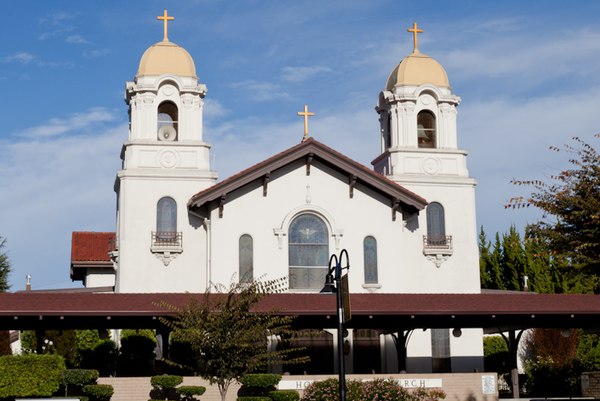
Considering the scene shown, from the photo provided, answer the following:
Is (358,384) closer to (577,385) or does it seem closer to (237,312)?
(237,312)

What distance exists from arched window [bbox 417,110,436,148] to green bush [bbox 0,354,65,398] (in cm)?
1975

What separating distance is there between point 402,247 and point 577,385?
9.44 m

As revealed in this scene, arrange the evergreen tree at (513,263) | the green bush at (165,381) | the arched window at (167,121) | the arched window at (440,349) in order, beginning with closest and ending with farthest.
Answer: the green bush at (165,381), the arched window at (440,349), the arched window at (167,121), the evergreen tree at (513,263)

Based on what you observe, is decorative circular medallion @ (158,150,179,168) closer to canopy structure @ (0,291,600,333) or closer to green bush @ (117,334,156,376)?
green bush @ (117,334,156,376)

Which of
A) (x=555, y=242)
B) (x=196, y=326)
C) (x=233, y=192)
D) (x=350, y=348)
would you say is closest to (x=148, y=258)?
(x=233, y=192)

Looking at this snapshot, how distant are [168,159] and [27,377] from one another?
13120 millimetres

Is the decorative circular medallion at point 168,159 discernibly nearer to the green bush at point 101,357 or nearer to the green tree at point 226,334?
the green bush at point 101,357

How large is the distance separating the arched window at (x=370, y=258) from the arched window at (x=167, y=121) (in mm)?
8849

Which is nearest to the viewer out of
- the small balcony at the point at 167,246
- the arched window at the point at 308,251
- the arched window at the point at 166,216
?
the arched window at the point at 308,251

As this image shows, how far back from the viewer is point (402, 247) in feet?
131

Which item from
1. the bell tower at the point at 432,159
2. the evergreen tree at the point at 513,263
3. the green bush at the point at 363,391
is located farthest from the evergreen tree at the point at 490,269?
the green bush at the point at 363,391

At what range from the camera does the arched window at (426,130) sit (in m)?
43.2

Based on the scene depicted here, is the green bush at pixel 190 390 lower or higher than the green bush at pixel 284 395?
higher

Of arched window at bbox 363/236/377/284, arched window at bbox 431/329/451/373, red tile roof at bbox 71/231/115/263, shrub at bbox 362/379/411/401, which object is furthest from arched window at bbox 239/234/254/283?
red tile roof at bbox 71/231/115/263
